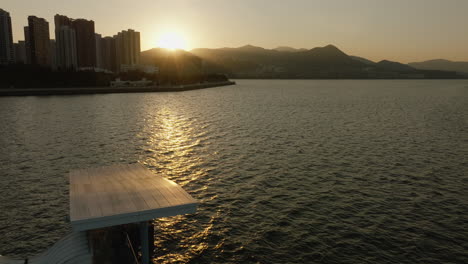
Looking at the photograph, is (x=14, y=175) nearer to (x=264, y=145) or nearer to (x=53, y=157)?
(x=53, y=157)

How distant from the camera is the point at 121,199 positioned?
1037 centimetres

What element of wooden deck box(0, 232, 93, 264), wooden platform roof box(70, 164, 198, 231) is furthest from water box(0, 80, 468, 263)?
wooden deck box(0, 232, 93, 264)

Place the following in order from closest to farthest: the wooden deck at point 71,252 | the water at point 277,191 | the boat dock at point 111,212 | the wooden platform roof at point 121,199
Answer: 1. the wooden platform roof at point 121,199
2. the boat dock at point 111,212
3. the wooden deck at point 71,252
4. the water at point 277,191

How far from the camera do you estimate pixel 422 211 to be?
1852cm

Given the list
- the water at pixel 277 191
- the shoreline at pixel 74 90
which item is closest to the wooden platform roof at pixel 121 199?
the water at pixel 277 191

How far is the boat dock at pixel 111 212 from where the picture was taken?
9.26 metres

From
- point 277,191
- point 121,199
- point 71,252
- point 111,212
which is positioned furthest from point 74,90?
point 111,212

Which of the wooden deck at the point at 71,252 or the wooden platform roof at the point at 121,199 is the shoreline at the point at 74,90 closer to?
the wooden platform roof at the point at 121,199

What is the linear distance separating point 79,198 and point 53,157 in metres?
24.0

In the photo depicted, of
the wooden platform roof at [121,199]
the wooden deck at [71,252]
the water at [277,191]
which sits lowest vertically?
the water at [277,191]

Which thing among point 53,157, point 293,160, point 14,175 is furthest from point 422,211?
point 53,157

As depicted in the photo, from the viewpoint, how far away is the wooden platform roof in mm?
9109

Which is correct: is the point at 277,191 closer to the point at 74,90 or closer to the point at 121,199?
the point at 121,199

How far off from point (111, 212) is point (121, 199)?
107 cm
